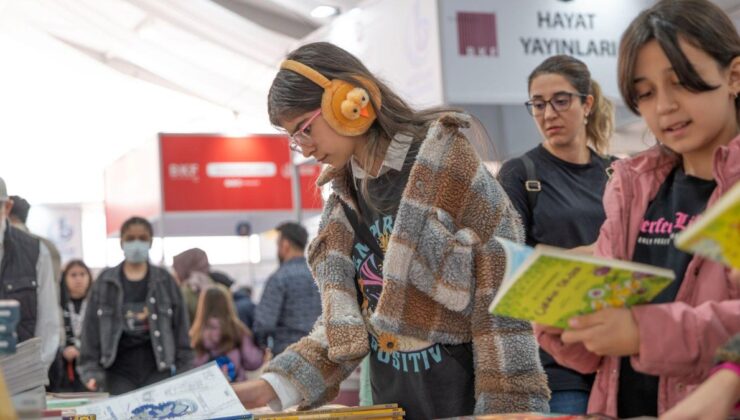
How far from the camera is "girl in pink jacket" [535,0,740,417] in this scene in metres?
1.17

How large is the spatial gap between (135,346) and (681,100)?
4.39 m

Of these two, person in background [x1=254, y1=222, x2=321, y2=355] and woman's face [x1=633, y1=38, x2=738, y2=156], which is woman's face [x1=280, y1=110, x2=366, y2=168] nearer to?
woman's face [x1=633, y1=38, x2=738, y2=156]

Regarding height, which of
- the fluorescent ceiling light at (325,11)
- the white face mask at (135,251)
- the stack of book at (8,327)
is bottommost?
the stack of book at (8,327)

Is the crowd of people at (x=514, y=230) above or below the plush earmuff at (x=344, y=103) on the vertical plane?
below

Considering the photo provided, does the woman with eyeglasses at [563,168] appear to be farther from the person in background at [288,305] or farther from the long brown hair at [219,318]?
the long brown hair at [219,318]

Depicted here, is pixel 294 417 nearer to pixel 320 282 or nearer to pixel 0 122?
pixel 320 282

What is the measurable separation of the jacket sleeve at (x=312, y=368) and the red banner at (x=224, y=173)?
267 inches

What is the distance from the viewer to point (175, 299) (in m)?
5.49

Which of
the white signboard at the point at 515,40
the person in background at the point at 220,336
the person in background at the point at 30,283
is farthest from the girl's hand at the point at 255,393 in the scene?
the person in background at the point at 220,336

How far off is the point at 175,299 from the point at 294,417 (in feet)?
12.9

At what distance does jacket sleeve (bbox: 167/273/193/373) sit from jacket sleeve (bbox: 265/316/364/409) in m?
3.54

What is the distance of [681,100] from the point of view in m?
1.33

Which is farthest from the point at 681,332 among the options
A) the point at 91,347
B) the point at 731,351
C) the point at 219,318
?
the point at 219,318

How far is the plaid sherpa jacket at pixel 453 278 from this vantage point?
5.85 feet
